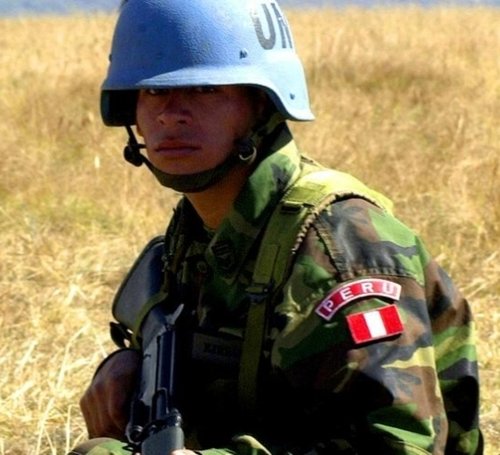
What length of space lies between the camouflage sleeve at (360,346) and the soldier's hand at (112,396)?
510 millimetres

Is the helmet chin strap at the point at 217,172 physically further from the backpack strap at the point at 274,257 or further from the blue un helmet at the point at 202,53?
the backpack strap at the point at 274,257

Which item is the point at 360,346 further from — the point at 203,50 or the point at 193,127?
the point at 203,50

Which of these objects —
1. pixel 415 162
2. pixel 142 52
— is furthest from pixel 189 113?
pixel 415 162

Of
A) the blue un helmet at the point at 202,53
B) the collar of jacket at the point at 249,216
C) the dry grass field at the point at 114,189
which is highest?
the blue un helmet at the point at 202,53

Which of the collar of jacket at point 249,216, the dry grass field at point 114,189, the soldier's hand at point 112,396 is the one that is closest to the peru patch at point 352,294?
the collar of jacket at point 249,216

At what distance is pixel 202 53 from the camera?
2689 mm

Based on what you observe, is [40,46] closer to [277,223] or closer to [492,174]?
[492,174]

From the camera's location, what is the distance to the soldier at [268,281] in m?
2.38

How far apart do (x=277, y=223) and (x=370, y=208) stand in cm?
19

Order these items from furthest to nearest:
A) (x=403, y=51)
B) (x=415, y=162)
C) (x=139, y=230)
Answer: (x=403, y=51), (x=415, y=162), (x=139, y=230)

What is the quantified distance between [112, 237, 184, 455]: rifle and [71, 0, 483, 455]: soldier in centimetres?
4

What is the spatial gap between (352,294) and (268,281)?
0.54 ft

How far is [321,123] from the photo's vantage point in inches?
328

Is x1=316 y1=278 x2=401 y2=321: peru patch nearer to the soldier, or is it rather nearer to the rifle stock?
the soldier
